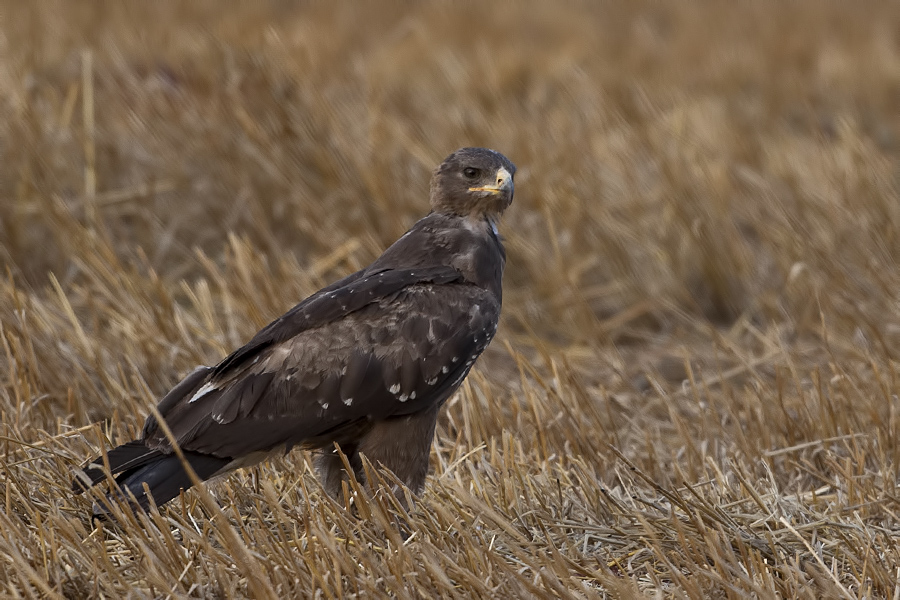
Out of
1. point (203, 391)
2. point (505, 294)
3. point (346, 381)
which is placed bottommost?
point (505, 294)

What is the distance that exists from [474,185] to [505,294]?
7.81 feet

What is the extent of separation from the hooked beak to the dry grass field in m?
0.75

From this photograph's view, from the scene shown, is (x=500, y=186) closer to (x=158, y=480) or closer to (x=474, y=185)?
(x=474, y=185)

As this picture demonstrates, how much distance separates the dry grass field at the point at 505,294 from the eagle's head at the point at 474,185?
2.35ft

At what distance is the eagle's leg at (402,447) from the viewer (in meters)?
3.48

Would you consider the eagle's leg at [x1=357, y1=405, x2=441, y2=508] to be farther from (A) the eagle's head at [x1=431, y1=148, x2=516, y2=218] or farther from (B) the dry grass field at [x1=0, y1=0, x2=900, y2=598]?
(A) the eagle's head at [x1=431, y1=148, x2=516, y2=218]

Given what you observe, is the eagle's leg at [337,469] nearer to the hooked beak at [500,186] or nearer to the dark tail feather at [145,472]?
the dark tail feather at [145,472]

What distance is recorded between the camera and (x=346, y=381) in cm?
342

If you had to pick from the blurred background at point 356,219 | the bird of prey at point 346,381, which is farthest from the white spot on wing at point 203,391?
the blurred background at point 356,219

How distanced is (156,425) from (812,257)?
12.4ft

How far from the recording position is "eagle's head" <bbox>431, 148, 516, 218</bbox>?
3.82 meters

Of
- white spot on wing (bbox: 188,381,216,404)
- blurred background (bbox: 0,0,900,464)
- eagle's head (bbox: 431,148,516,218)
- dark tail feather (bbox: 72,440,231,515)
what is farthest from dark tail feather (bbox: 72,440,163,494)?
eagle's head (bbox: 431,148,516,218)

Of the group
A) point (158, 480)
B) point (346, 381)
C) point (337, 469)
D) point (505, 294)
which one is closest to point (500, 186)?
point (346, 381)

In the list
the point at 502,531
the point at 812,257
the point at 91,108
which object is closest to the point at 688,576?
the point at 502,531
